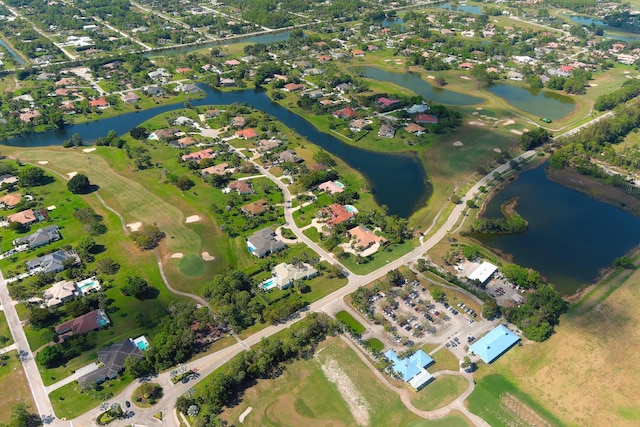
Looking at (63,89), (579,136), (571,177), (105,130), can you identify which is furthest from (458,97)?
(63,89)

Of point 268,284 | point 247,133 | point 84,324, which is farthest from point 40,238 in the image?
point 247,133

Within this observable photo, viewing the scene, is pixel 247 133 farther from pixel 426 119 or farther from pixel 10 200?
pixel 10 200

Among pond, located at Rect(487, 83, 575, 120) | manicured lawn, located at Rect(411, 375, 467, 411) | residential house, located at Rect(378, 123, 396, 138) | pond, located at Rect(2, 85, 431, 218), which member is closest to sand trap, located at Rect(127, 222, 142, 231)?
pond, located at Rect(2, 85, 431, 218)

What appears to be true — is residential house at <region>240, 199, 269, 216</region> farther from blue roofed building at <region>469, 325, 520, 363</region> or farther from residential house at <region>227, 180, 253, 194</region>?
blue roofed building at <region>469, 325, 520, 363</region>

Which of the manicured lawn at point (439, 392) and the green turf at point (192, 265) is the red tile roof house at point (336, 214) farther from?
the manicured lawn at point (439, 392)

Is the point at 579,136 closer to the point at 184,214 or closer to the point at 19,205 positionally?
the point at 184,214

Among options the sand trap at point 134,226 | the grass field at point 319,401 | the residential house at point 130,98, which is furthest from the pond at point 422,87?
the grass field at point 319,401
